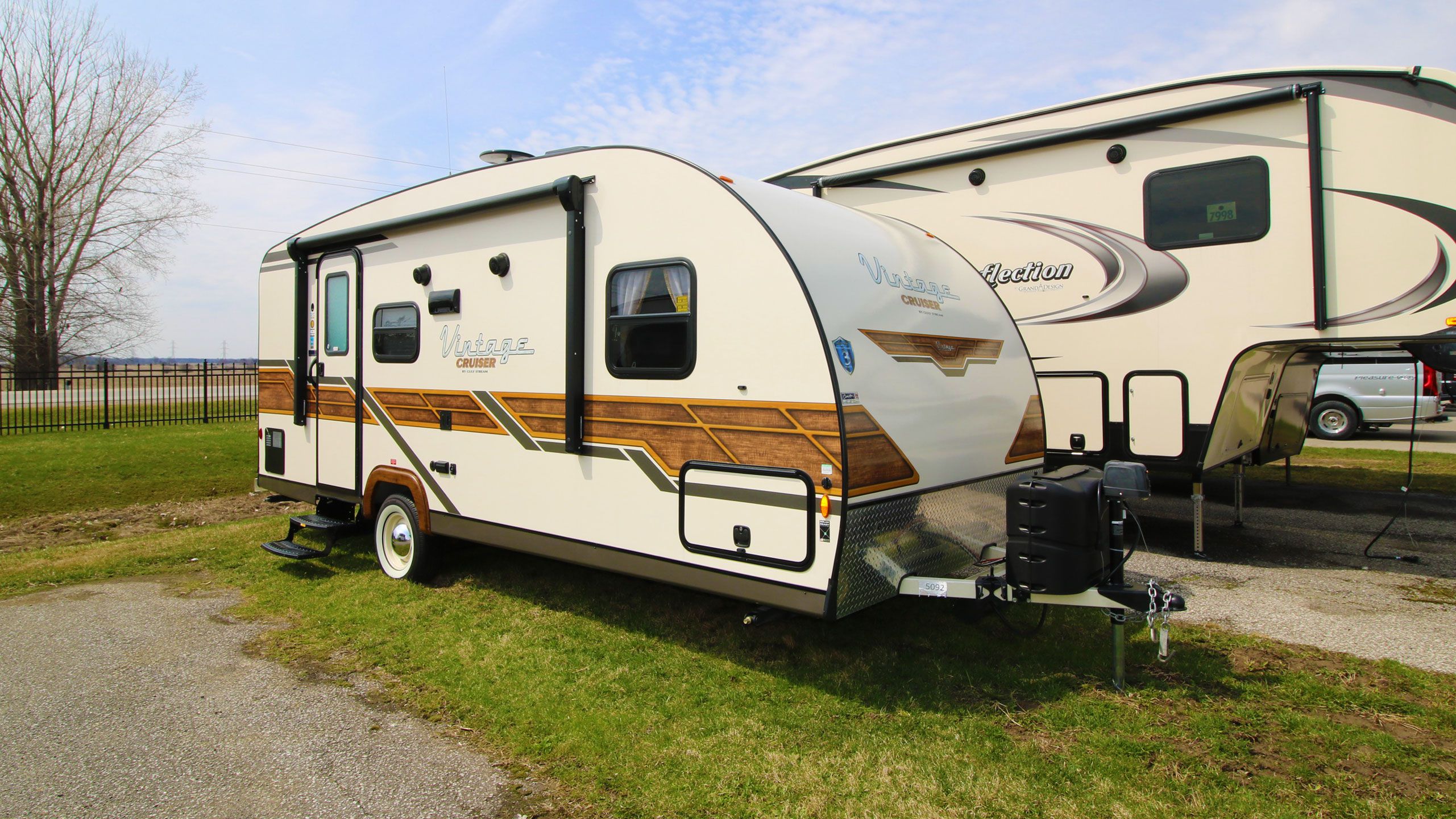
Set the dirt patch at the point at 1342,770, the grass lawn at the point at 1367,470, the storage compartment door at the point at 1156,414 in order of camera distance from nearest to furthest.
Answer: the dirt patch at the point at 1342,770 → the storage compartment door at the point at 1156,414 → the grass lawn at the point at 1367,470

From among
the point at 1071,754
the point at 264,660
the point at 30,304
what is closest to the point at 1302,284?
the point at 1071,754

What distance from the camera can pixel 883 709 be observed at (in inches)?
160

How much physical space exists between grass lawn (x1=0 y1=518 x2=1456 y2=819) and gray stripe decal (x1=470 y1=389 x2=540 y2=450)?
1.22m

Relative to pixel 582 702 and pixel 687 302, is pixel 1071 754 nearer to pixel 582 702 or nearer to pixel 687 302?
pixel 582 702

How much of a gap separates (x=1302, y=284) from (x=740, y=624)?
187 inches

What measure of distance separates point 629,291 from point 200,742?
3152 millimetres

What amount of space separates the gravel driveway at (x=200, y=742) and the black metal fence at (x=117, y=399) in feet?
40.7

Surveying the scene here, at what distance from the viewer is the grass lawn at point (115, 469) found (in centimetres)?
1024

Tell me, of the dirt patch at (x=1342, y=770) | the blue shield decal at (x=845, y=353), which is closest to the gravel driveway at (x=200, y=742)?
the blue shield decal at (x=845, y=353)

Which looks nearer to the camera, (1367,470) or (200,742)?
(200,742)

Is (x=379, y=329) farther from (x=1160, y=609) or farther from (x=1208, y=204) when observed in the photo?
(x=1208, y=204)

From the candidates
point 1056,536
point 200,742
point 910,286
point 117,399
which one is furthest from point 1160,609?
point 117,399

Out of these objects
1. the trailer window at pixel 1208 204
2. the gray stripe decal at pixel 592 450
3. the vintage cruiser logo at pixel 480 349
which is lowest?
the gray stripe decal at pixel 592 450

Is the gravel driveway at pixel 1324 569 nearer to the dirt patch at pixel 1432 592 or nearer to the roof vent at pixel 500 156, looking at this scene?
the dirt patch at pixel 1432 592
